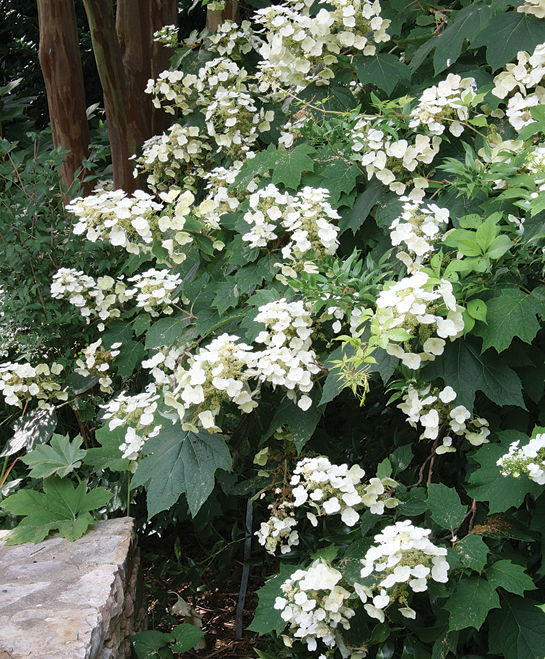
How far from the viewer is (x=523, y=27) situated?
1900mm

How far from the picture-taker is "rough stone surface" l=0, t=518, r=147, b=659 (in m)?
1.58

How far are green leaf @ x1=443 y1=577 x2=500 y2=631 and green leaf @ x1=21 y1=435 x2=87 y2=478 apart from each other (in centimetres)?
141

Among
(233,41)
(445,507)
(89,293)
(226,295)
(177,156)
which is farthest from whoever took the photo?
(233,41)

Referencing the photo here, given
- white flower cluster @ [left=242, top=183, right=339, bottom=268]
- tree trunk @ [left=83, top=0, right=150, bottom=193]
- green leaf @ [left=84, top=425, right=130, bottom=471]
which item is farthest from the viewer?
tree trunk @ [left=83, top=0, right=150, bottom=193]

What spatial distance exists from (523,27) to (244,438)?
1.69 m

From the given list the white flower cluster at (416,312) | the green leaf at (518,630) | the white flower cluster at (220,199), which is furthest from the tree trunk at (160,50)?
the green leaf at (518,630)

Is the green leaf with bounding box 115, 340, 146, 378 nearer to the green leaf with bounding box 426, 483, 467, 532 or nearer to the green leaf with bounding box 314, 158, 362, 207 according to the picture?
the green leaf with bounding box 314, 158, 362, 207

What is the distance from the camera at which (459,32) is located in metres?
1.99

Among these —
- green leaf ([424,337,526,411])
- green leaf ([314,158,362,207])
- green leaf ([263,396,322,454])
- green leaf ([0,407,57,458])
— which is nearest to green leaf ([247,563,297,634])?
green leaf ([263,396,322,454])

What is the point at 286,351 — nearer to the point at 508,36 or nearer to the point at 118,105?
the point at 508,36

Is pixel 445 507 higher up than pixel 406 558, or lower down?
lower down

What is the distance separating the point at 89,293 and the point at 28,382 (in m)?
0.49

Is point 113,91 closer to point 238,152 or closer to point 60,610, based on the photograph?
point 238,152

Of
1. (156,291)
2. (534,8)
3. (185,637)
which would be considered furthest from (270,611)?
(534,8)
